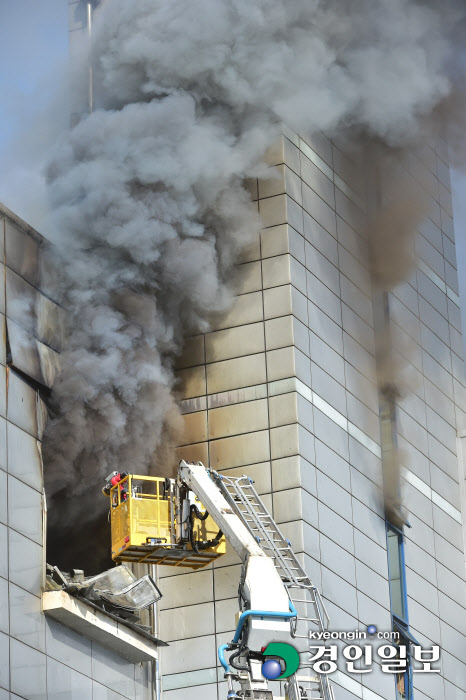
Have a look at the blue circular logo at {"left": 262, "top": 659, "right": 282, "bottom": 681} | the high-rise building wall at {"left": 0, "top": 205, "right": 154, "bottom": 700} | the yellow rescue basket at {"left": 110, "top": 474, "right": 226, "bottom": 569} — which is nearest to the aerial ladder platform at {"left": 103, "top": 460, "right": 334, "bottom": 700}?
the yellow rescue basket at {"left": 110, "top": 474, "right": 226, "bottom": 569}

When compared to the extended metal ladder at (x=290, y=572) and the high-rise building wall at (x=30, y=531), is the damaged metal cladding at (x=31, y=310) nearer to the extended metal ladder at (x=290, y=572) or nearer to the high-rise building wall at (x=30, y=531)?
the high-rise building wall at (x=30, y=531)

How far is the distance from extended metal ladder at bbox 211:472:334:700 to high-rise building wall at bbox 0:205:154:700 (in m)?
3.80

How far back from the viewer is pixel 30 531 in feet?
109

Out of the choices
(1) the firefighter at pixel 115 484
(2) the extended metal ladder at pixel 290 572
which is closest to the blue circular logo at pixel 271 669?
(2) the extended metal ladder at pixel 290 572

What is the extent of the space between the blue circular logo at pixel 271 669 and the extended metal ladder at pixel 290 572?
34cm

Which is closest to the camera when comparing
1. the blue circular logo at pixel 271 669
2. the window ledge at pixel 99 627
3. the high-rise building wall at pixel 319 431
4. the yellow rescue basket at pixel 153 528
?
the blue circular logo at pixel 271 669

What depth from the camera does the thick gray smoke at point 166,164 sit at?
124 feet

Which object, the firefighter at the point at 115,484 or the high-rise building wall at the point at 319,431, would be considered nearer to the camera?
the firefighter at the point at 115,484

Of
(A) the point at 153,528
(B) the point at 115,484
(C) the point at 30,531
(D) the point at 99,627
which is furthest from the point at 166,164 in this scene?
(D) the point at 99,627

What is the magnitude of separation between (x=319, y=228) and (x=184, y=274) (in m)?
4.37

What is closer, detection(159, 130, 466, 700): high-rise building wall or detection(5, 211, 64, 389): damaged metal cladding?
detection(5, 211, 64, 389): damaged metal cladding

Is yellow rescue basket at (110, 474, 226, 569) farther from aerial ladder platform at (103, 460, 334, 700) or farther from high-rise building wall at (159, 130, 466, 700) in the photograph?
high-rise building wall at (159, 130, 466, 700)

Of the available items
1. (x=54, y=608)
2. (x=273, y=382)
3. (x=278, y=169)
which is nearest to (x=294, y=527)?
(x=273, y=382)

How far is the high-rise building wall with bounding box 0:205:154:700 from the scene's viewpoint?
105 ft
